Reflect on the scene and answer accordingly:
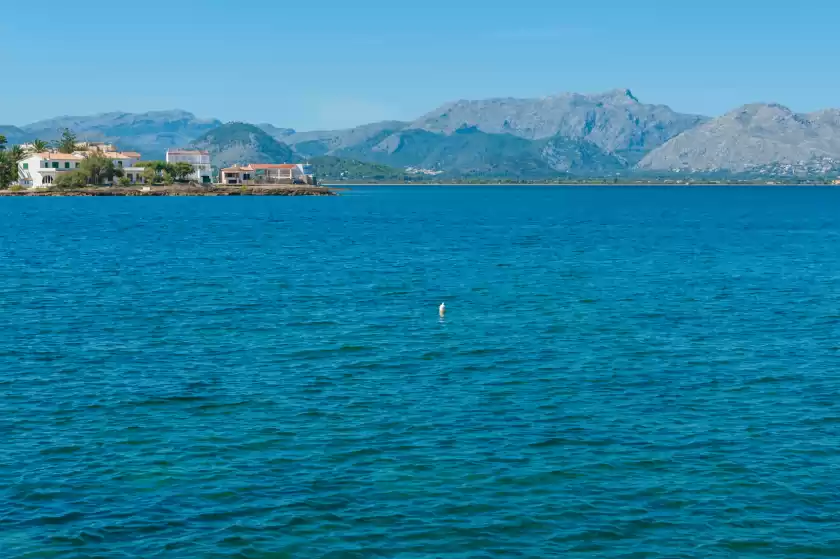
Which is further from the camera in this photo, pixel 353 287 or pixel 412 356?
pixel 353 287

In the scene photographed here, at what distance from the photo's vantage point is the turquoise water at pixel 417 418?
79.7 ft

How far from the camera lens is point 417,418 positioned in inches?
1339

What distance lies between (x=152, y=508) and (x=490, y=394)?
629 inches

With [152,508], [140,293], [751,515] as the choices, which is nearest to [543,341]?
[751,515]

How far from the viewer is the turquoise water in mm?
24297

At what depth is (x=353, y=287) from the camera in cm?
7200

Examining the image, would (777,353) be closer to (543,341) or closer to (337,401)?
(543,341)

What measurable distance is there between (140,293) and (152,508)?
44.3m

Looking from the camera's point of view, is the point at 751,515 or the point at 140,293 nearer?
the point at 751,515

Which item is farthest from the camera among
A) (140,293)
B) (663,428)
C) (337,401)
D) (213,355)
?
(140,293)

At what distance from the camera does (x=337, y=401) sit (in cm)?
3638

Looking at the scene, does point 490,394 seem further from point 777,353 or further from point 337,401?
point 777,353

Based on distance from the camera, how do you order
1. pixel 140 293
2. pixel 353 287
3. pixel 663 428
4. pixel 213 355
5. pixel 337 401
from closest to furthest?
pixel 663 428
pixel 337 401
pixel 213 355
pixel 140 293
pixel 353 287

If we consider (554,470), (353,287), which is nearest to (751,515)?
(554,470)
